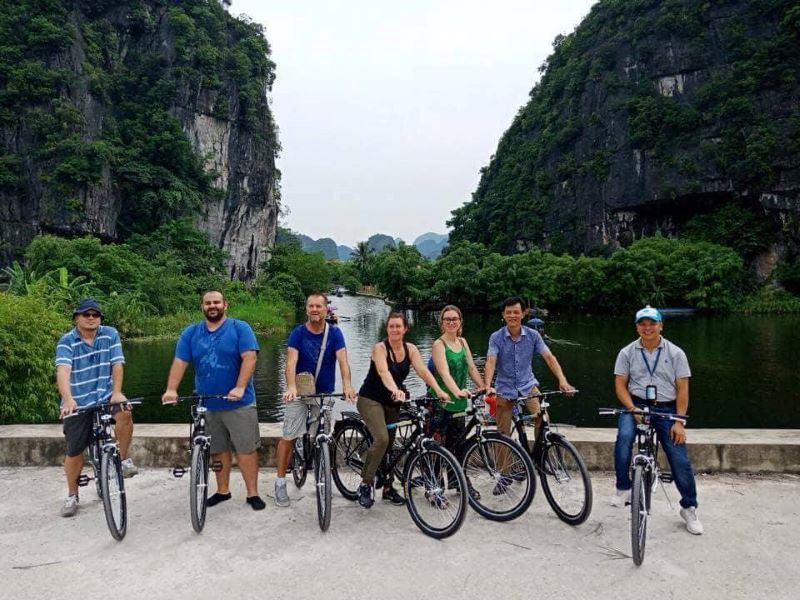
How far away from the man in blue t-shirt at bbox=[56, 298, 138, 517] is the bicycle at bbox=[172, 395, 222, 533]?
0.63 metres

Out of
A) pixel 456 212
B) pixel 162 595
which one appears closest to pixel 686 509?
pixel 162 595

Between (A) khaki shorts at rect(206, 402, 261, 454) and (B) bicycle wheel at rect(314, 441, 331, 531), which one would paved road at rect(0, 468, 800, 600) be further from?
(A) khaki shorts at rect(206, 402, 261, 454)

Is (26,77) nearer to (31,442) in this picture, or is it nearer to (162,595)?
(31,442)

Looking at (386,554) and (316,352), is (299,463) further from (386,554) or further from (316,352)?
(386,554)

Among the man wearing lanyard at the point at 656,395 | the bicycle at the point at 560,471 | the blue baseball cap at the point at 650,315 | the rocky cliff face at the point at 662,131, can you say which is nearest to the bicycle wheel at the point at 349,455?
the bicycle at the point at 560,471

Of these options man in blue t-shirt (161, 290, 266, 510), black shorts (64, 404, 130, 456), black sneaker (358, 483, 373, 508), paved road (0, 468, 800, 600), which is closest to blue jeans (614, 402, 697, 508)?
paved road (0, 468, 800, 600)

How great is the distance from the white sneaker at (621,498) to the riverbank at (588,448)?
83 cm

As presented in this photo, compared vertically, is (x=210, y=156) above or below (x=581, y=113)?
below

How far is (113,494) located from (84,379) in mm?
992

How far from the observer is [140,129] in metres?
46.7

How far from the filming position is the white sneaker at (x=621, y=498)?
12.9ft

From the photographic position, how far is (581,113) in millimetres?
71750

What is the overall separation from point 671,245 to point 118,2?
180 feet

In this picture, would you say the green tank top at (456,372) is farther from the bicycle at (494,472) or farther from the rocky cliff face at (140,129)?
the rocky cliff face at (140,129)
